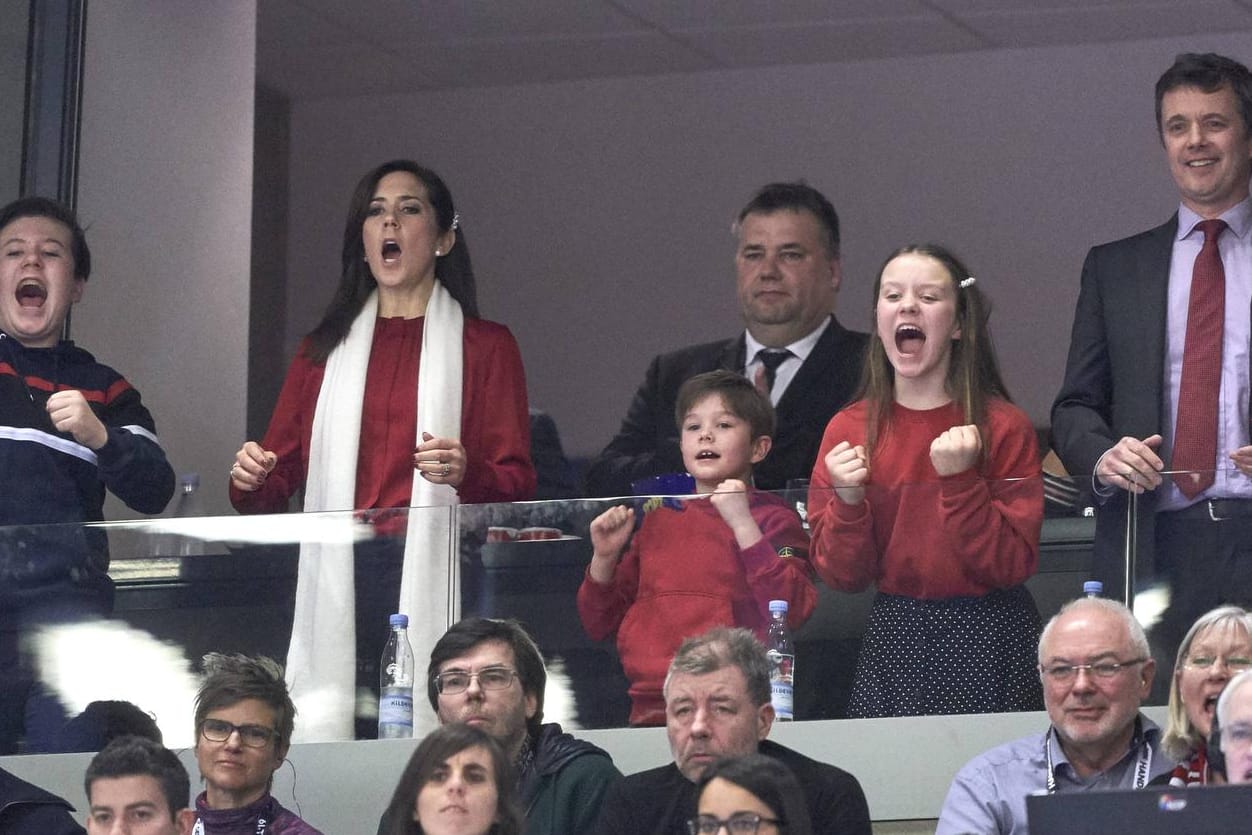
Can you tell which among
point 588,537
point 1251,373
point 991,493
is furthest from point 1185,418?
point 588,537

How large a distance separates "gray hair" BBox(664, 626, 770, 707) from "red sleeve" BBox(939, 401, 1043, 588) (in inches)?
18.1

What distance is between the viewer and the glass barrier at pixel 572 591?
518cm

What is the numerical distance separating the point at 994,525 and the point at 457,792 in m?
1.24

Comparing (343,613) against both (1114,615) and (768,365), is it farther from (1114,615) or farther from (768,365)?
(1114,615)

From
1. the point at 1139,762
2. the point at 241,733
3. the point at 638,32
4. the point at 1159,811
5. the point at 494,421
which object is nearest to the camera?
the point at 1159,811

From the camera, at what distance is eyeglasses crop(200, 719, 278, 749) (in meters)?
5.23

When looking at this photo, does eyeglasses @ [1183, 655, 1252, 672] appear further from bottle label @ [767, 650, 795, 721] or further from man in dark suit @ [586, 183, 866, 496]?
man in dark suit @ [586, 183, 866, 496]

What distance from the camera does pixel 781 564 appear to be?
17.2 feet

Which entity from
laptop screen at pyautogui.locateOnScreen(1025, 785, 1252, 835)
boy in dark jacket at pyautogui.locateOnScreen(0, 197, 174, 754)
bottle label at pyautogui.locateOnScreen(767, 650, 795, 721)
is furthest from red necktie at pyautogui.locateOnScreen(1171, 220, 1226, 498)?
boy in dark jacket at pyautogui.locateOnScreen(0, 197, 174, 754)

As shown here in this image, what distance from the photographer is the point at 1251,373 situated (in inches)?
210

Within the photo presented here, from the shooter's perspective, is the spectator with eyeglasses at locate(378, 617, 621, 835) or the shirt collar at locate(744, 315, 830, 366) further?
the shirt collar at locate(744, 315, 830, 366)

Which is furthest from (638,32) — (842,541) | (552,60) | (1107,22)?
(842,541)

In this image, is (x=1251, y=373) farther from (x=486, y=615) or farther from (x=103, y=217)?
(x=103, y=217)

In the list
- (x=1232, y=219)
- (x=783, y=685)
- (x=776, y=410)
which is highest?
(x=1232, y=219)
